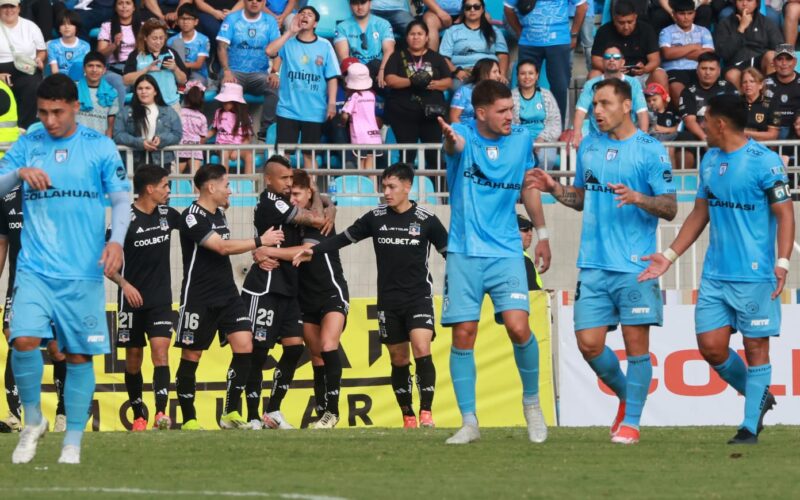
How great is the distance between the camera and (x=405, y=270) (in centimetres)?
1477

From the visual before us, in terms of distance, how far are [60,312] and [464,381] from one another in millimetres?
2976

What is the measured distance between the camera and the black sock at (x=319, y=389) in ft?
50.7

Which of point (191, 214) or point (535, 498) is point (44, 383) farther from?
point (535, 498)

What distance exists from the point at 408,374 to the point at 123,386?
3556mm

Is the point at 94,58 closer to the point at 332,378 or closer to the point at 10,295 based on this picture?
the point at 10,295

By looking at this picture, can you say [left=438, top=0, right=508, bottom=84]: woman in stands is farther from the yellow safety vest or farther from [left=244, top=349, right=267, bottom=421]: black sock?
[left=244, top=349, right=267, bottom=421]: black sock

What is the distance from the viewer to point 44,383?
55.2ft

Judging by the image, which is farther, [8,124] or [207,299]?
[8,124]

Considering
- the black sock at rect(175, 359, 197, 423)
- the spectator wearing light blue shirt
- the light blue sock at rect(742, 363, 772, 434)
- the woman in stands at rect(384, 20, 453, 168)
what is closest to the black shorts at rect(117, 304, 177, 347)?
the black sock at rect(175, 359, 197, 423)

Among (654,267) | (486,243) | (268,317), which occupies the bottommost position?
(268,317)

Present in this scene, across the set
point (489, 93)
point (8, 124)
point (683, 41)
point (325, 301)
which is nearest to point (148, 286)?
point (325, 301)

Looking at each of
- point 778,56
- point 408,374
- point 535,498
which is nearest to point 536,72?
point 778,56

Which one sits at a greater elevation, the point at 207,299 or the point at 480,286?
the point at 480,286

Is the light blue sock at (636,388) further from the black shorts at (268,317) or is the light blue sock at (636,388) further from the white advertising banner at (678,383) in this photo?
the white advertising banner at (678,383)
